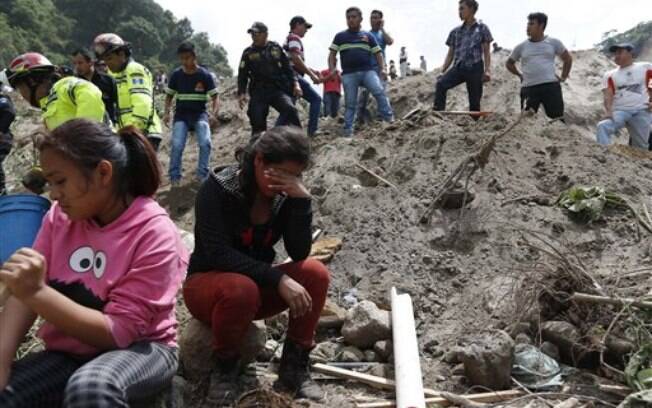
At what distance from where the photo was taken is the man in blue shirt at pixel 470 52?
271 inches

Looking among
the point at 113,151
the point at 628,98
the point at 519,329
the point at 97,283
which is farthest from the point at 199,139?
the point at 628,98

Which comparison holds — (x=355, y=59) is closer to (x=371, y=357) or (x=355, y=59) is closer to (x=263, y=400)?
(x=371, y=357)

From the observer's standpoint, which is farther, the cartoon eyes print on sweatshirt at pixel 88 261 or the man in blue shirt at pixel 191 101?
the man in blue shirt at pixel 191 101

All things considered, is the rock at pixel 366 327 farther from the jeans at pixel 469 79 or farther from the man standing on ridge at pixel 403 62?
the man standing on ridge at pixel 403 62

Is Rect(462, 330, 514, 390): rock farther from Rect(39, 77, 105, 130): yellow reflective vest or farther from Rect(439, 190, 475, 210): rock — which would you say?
Rect(39, 77, 105, 130): yellow reflective vest

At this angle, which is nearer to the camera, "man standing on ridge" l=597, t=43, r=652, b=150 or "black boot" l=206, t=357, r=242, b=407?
"black boot" l=206, t=357, r=242, b=407

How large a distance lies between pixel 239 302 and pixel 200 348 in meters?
0.51

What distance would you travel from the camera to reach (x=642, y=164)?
583 centimetres

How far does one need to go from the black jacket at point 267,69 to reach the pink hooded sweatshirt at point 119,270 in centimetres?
460

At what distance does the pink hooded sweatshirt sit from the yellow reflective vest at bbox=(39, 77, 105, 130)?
6.04 feet

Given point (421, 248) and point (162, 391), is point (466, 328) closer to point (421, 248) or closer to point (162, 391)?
point (421, 248)

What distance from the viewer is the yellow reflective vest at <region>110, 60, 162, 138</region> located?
496 centimetres

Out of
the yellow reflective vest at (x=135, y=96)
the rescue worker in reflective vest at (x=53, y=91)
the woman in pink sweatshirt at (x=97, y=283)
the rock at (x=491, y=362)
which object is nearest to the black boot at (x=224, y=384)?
the woman in pink sweatshirt at (x=97, y=283)

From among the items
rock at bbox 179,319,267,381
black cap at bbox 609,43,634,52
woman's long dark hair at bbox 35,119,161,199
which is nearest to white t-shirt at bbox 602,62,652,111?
black cap at bbox 609,43,634,52
